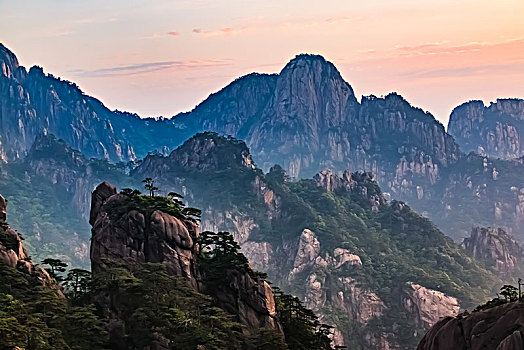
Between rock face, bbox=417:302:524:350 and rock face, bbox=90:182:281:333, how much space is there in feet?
55.4

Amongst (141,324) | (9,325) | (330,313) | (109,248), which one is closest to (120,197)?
(109,248)

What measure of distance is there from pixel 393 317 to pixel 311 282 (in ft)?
74.8

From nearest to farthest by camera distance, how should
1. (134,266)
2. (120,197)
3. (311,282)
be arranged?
(134,266), (120,197), (311,282)

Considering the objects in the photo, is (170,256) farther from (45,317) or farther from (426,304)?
(426,304)

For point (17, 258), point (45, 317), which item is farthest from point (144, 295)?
point (17, 258)

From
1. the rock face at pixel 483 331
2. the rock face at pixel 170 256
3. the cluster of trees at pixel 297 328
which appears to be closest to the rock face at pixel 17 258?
the rock face at pixel 170 256

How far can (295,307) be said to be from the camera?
88875 millimetres

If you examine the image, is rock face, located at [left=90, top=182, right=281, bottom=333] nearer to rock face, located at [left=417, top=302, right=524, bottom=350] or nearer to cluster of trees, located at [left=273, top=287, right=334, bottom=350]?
cluster of trees, located at [left=273, top=287, right=334, bottom=350]

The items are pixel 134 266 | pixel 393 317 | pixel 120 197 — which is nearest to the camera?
pixel 134 266

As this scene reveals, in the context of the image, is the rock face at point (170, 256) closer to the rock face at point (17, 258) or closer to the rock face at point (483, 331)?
the rock face at point (17, 258)

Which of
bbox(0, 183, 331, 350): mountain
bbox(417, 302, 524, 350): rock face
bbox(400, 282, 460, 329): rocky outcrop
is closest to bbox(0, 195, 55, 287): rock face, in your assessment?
bbox(0, 183, 331, 350): mountain

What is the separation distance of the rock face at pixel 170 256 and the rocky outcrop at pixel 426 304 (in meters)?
108

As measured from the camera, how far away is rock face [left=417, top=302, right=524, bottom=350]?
199 ft

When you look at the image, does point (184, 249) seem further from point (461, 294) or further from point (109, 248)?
point (461, 294)
